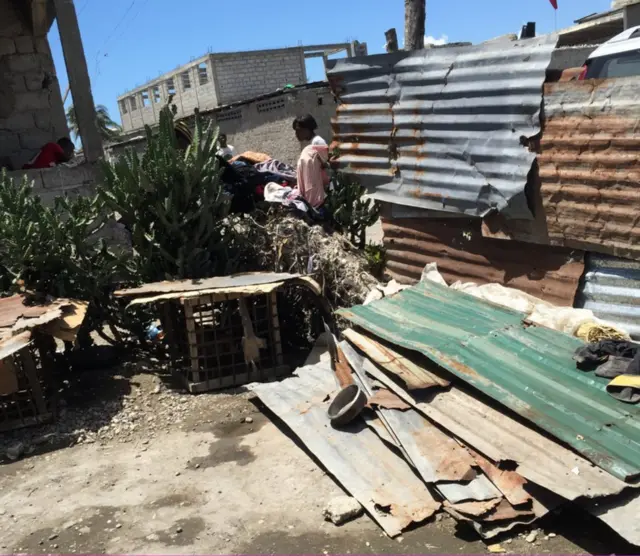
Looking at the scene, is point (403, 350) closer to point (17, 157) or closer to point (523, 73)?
point (523, 73)

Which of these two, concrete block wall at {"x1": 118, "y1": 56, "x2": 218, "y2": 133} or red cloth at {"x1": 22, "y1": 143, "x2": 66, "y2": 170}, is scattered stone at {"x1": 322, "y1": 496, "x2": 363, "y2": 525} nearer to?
red cloth at {"x1": 22, "y1": 143, "x2": 66, "y2": 170}

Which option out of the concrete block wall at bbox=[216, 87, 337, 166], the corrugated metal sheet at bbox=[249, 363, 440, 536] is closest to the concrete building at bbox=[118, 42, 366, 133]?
the concrete block wall at bbox=[216, 87, 337, 166]

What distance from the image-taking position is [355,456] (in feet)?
11.3

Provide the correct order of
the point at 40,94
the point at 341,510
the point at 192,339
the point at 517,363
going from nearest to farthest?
1. the point at 341,510
2. the point at 517,363
3. the point at 192,339
4. the point at 40,94

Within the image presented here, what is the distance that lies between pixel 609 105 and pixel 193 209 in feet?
11.6

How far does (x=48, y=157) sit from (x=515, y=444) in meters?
7.11

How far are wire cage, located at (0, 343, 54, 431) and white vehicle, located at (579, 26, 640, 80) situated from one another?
4468mm

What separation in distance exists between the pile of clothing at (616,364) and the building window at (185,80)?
34272mm

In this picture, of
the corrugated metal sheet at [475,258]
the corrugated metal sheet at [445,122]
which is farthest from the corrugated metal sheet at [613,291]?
the corrugated metal sheet at [445,122]

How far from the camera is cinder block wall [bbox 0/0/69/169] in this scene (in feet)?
26.2

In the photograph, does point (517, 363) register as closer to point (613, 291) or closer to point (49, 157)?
point (613, 291)

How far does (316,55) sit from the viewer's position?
34000 millimetres

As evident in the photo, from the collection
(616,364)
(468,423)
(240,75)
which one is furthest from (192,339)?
(240,75)

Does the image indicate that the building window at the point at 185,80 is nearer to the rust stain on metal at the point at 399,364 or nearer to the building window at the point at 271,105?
the building window at the point at 271,105
